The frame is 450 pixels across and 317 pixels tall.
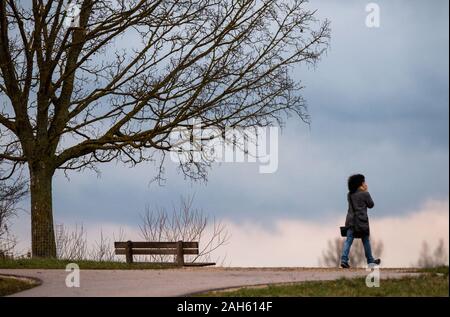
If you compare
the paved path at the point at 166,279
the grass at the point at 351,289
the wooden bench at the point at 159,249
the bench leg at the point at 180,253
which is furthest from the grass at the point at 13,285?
the wooden bench at the point at 159,249

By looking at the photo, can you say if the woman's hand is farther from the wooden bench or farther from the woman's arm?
the wooden bench

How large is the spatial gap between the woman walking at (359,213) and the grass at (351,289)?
3981 mm

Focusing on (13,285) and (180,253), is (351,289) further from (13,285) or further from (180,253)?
(180,253)

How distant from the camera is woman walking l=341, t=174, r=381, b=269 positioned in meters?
19.7

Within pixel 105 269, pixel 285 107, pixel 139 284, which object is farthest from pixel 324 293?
pixel 285 107

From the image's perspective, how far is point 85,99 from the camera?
27.3 m

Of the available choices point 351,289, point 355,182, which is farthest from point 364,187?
point 351,289

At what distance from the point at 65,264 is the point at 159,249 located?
A: 2.92 m

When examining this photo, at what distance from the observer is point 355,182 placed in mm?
19906

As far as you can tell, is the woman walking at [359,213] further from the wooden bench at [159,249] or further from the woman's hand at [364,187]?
the wooden bench at [159,249]
